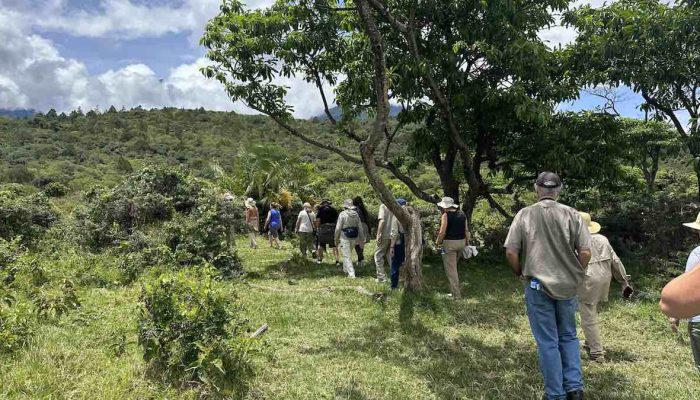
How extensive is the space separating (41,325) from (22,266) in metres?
2.78

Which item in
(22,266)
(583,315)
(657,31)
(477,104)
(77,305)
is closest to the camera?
(583,315)

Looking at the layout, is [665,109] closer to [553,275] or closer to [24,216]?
[553,275]

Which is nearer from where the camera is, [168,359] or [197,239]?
[168,359]

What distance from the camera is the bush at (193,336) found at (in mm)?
4234


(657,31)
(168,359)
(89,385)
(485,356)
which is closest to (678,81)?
(657,31)

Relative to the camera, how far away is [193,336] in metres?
4.43

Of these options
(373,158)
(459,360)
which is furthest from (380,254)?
(459,360)

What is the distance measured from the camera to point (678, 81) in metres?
9.78

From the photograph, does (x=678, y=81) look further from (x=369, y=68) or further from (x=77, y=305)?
(x=77, y=305)

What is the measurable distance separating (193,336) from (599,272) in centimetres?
391

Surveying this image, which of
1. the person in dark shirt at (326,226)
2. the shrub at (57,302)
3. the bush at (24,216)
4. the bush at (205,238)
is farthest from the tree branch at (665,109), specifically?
the bush at (24,216)

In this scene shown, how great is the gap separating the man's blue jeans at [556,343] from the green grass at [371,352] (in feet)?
1.58

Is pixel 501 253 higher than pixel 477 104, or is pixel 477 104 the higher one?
pixel 477 104

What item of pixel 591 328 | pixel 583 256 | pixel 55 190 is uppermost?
pixel 55 190
